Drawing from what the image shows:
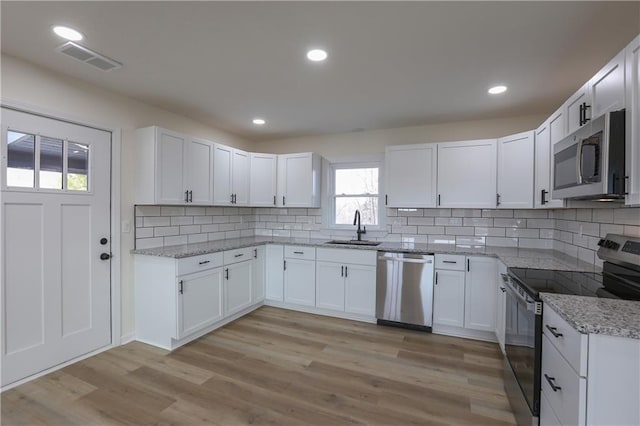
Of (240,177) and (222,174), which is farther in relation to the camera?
(240,177)

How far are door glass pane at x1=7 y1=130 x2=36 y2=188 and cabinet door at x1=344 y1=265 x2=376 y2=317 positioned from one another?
312cm

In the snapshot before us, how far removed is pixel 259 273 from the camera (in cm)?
409

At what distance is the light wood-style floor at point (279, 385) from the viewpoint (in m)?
1.99

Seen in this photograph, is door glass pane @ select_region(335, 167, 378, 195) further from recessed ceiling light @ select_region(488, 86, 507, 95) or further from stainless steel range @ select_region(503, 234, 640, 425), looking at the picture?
stainless steel range @ select_region(503, 234, 640, 425)

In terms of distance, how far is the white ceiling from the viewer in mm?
1710

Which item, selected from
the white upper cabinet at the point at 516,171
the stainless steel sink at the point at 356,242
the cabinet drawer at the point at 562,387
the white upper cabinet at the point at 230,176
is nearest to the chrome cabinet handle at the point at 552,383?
the cabinet drawer at the point at 562,387

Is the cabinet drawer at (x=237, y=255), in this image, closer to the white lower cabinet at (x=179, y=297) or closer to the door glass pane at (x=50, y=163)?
the white lower cabinet at (x=179, y=297)

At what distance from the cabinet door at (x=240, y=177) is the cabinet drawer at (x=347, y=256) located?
4.35 ft

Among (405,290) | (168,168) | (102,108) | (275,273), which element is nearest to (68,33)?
(102,108)

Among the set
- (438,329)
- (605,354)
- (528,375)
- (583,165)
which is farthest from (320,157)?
(605,354)

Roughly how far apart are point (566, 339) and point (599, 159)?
98 cm

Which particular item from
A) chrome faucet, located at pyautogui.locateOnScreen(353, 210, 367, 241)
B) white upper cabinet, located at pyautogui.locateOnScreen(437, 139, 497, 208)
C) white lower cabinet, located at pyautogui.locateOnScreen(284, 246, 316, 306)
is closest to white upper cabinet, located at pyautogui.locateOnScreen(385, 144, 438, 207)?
white upper cabinet, located at pyautogui.locateOnScreen(437, 139, 497, 208)

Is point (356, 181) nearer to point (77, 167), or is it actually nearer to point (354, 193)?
point (354, 193)

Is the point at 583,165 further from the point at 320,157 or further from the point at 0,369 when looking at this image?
the point at 0,369
